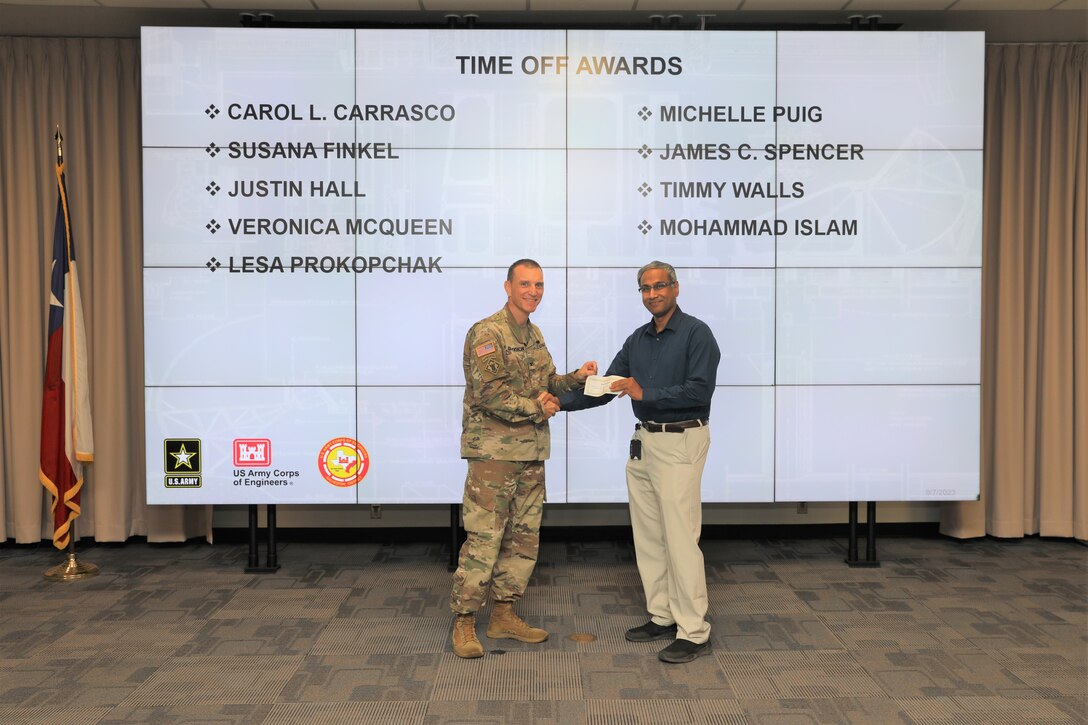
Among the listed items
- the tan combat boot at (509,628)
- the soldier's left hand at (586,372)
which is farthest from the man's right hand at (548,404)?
the tan combat boot at (509,628)

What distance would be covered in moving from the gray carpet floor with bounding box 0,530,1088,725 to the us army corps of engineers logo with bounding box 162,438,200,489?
57 centimetres

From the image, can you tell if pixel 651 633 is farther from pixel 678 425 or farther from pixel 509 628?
pixel 678 425

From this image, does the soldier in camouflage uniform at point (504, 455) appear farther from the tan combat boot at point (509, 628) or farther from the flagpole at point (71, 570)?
the flagpole at point (71, 570)

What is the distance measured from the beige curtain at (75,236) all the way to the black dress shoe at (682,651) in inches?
142

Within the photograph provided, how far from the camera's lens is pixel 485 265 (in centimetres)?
466

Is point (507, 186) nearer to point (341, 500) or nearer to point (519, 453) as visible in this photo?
point (519, 453)

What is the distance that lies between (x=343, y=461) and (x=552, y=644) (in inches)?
68.3

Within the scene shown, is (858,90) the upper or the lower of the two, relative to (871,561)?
upper

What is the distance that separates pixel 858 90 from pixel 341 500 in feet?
12.7

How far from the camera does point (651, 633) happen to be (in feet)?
12.1

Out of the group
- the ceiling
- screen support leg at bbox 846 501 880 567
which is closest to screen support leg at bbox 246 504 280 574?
the ceiling

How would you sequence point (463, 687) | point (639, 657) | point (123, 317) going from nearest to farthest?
point (463, 687), point (639, 657), point (123, 317)

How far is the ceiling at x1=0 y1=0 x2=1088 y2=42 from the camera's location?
4820 millimetres

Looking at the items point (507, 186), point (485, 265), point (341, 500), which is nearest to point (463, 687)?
point (341, 500)
